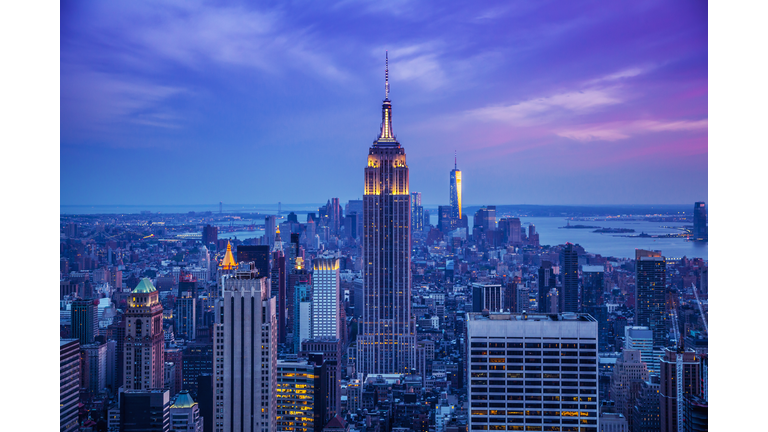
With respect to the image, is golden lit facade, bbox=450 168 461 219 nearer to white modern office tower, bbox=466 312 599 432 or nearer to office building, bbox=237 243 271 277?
white modern office tower, bbox=466 312 599 432

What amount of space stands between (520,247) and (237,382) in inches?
178

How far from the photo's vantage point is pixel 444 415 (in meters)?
7.34

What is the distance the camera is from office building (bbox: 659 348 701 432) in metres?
5.06

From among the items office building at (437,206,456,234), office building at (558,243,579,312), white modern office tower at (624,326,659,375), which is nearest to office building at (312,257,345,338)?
office building at (437,206,456,234)

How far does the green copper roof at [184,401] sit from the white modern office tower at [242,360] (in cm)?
39

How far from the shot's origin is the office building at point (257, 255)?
7.03 meters

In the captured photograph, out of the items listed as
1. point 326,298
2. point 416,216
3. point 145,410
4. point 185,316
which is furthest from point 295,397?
point 416,216

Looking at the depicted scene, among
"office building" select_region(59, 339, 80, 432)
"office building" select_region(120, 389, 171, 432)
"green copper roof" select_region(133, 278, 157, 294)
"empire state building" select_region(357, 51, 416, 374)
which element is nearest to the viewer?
"office building" select_region(59, 339, 80, 432)

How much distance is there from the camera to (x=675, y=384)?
18.7 feet

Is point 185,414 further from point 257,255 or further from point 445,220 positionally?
point 445,220

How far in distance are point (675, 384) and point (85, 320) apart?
19.1ft

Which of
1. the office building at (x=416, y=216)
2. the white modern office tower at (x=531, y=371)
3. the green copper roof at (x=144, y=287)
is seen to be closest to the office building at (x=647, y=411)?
the white modern office tower at (x=531, y=371)

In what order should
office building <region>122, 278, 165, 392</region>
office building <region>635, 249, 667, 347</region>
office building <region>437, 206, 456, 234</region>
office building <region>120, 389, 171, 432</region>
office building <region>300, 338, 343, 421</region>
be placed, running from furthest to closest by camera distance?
office building <region>437, 206, 456, 234</region> → office building <region>300, 338, 343, 421</region> → office building <region>122, 278, 165, 392</region> → office building <region>635, 249, 667, 347</region> → office building <region>120, 389, 171, 432</region>
